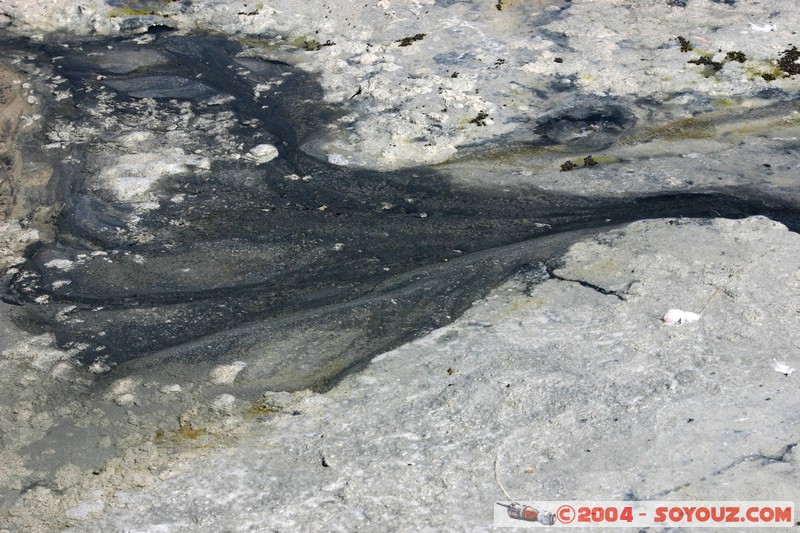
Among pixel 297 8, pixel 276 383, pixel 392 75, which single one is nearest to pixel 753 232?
pixel 276 383

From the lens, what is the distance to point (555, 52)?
9.91 m

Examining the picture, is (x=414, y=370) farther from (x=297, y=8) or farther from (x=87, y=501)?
(x=297, y=8)

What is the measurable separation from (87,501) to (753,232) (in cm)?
504

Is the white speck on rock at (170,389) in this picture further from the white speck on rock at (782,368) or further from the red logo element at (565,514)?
the white speck on rock at (782,368)

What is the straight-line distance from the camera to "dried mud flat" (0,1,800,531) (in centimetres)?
476

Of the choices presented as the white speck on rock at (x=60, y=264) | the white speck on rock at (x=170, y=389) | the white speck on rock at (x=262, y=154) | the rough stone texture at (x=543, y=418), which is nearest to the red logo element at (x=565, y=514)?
the rough stone texture at (x=543, y=418)

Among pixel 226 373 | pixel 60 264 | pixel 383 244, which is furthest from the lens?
pixel 383 244

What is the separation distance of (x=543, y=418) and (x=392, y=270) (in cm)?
208

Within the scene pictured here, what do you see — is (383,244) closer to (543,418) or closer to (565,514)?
(543,418)

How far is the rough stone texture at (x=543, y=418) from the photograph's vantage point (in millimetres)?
4520

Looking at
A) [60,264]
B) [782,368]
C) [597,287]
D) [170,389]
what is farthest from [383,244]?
[782,368]

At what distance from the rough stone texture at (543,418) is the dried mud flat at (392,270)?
0.02m

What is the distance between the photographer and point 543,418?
16.5 ft

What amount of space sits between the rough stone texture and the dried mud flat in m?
0.02
